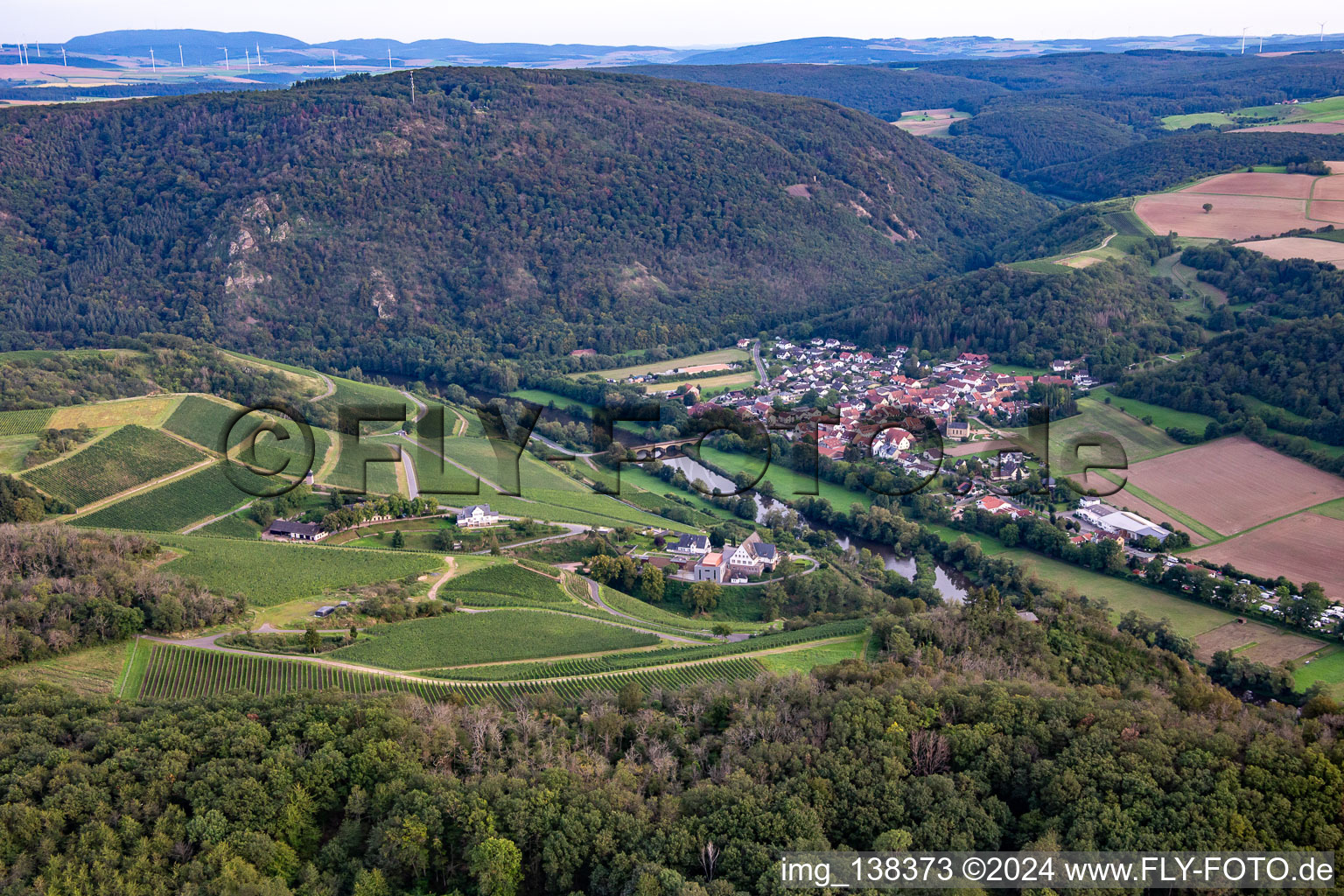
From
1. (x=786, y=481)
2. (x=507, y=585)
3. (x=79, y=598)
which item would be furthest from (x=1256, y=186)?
(x=79, y=598)

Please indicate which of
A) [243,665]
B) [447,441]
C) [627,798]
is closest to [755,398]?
[447,441]

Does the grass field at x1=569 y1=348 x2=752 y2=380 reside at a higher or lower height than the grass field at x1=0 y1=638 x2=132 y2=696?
lower

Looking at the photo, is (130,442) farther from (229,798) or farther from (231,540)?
(229,798)

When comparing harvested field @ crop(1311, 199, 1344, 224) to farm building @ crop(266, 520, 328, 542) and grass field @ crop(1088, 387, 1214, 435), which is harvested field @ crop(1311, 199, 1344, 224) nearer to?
grass field @ crop(1088, 387, 1214, 435)

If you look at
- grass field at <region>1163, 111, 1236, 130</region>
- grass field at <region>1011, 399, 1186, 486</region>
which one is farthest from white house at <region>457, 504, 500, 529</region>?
grass field at <region>1163, 111, 1236, 130</region>

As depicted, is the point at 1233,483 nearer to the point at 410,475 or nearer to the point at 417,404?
the point at 410,475
